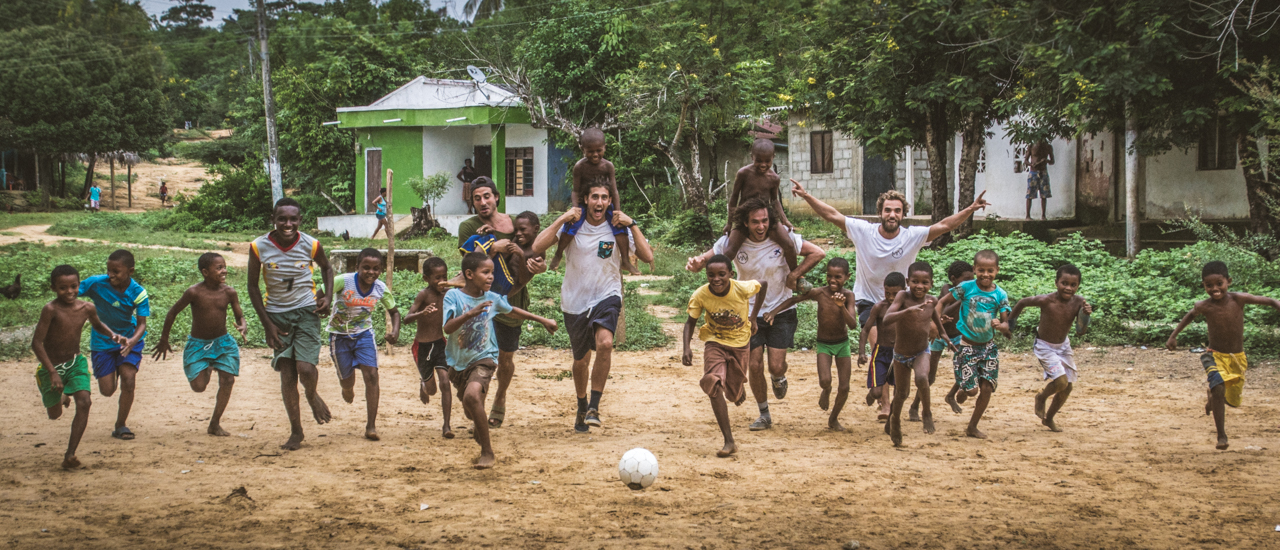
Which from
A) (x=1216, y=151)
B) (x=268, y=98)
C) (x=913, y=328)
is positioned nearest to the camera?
(x=913, y=328)

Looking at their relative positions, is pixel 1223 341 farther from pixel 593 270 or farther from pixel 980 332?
pixel 593 270

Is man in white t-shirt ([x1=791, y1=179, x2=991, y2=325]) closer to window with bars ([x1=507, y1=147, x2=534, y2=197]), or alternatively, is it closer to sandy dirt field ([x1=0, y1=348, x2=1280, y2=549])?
sandy dirt field ([x1=0, y1=348, x2=1280, y2=549])

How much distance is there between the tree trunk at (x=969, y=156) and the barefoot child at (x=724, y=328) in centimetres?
1373

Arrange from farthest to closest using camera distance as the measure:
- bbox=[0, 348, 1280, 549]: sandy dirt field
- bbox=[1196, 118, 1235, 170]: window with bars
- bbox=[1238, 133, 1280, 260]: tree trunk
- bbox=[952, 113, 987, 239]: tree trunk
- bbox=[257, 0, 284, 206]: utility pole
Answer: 1. bbox=[257, 0, 284, 206]: utility pole
2. bbox=[952, 113, 987, 239]: tree trunk
3. bbox=[1196, 118, 1235, 170]: window with bars
4. bbox=[1238, 133, 1280, 260]: tree trunk
5. bbox=[0, 348, 1280, 549]: sandy dirt field

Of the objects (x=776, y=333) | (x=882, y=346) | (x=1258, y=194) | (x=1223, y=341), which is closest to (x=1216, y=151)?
(x=1258, y=194)

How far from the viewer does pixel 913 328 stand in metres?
6.59

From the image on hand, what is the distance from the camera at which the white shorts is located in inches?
265

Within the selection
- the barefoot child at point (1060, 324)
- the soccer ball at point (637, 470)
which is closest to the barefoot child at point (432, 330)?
the soccer ball at point (637, 470)

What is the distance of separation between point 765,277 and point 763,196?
0.79 metres

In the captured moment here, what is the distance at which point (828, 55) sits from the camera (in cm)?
1847

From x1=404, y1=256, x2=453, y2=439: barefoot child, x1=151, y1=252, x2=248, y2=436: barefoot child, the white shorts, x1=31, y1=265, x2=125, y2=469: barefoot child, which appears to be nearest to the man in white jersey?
x1=151, y1=252, x2=248, y2=436: barefoot child

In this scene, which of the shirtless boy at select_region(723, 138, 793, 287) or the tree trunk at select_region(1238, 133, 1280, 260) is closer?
the shirtless boy at select_region(723, 138, 793, 287)

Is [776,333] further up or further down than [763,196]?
further down

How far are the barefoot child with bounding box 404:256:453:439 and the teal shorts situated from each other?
1.26 metres
